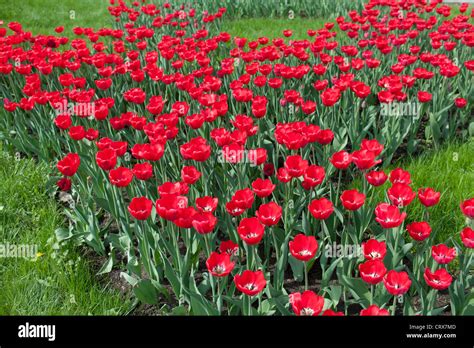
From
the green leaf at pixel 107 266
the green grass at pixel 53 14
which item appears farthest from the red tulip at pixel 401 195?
the green grass at pixel 53 14

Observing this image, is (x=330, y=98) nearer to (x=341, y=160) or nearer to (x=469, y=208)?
(x=341, y=160)

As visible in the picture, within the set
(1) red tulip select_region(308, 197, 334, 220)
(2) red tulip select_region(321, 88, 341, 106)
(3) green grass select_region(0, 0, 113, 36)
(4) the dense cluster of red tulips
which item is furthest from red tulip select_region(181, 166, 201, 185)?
(3) green grass select_region(0, 0, 113, 36)

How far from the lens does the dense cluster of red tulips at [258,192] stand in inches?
100

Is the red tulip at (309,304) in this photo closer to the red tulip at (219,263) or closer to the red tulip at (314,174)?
the red tulip at (219,263)

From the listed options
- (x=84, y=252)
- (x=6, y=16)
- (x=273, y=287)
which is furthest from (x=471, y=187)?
(x=6, y=16)

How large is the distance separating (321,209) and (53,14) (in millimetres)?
9765

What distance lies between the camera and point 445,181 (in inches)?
150

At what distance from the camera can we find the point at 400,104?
174 inches

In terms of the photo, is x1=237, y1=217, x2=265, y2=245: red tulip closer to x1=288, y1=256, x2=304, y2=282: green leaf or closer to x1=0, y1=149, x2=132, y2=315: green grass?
x1=288, y1=256, x2=304, y2=282: green leaf

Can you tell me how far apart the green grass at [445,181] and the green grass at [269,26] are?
14.4 feet

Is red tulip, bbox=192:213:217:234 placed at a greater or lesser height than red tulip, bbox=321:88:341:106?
lesser

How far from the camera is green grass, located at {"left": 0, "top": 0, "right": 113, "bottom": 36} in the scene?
10047 millimetres

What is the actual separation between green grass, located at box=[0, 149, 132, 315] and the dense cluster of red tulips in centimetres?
15

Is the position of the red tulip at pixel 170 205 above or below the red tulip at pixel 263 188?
above
